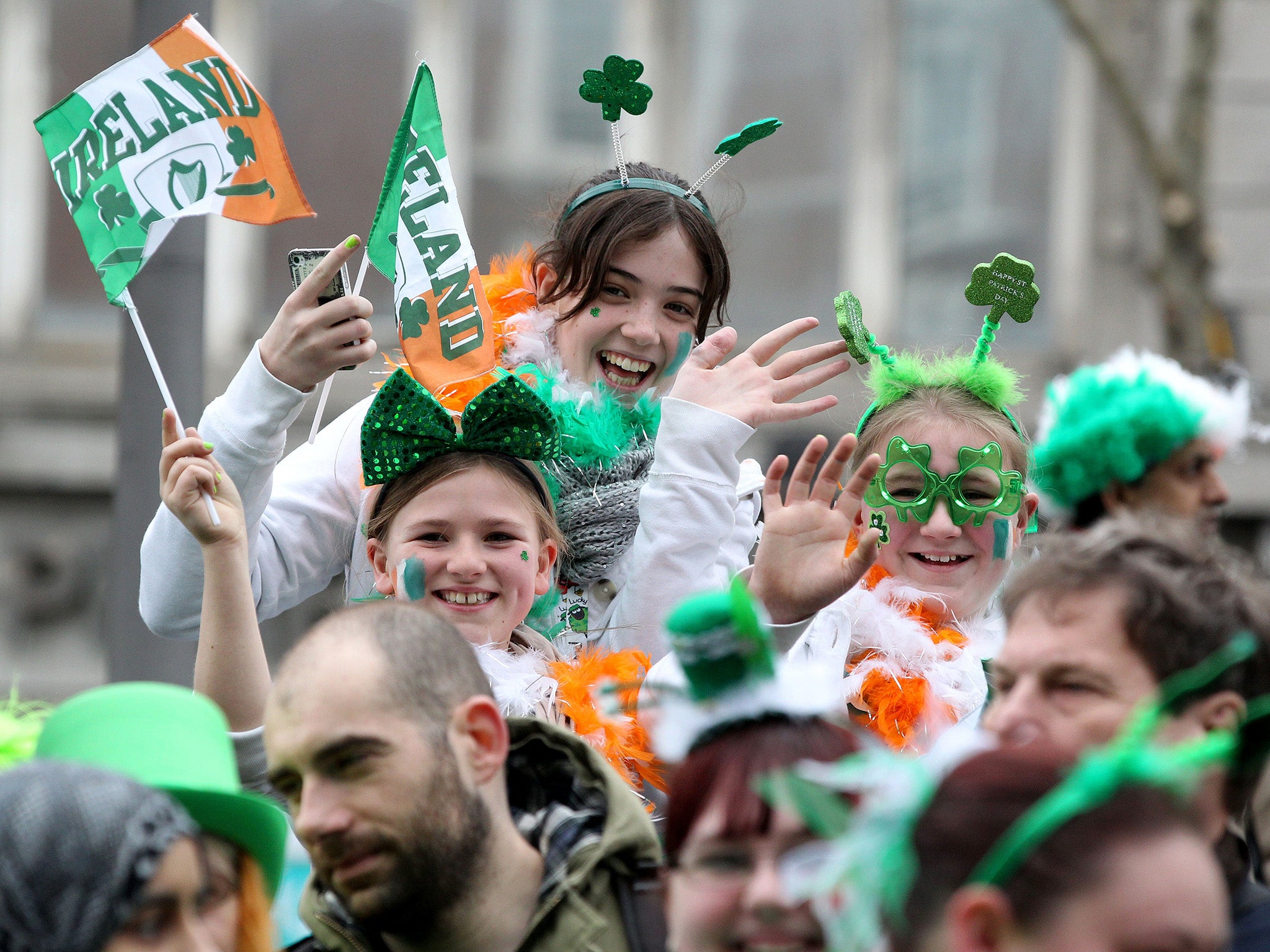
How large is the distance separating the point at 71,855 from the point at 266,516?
1.47 m

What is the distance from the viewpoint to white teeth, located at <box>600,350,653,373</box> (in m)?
3.55

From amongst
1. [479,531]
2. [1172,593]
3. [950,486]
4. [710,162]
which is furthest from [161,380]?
[710,162]

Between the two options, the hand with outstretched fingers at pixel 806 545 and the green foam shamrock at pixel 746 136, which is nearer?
the hand with outstretched fingers at pixel 806 545

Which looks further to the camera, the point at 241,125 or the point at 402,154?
the point at 402,154

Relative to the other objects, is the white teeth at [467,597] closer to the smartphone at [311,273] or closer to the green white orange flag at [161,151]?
the smartphone at [311,273]

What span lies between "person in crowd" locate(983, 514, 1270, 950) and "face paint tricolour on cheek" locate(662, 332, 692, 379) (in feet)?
4.48

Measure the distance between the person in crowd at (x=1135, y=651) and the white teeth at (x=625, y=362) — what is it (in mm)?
1378

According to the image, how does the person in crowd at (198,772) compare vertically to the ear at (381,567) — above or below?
below

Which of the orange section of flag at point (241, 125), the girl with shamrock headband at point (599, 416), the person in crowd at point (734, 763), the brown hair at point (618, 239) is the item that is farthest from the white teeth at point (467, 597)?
the person in crowd at point (734, 763)

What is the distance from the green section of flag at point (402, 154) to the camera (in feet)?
11.2

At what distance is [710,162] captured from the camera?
29.5ft

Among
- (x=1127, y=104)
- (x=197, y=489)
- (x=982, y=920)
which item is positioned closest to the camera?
(x=982, y=920)

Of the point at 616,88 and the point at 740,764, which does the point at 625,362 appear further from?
the point at 740,764

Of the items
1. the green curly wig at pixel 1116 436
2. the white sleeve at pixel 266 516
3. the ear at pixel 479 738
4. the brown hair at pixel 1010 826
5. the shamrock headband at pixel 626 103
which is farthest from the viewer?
the shamrock headband at pixel 626 103
